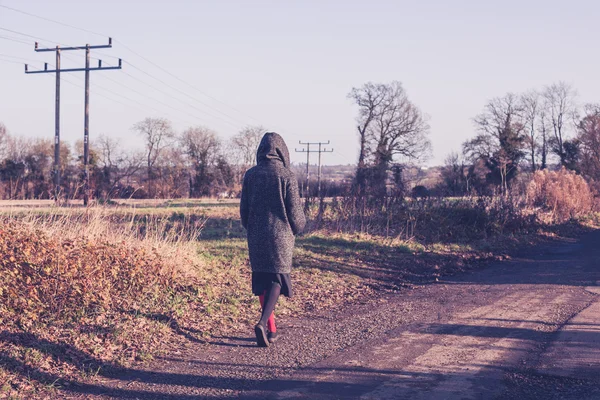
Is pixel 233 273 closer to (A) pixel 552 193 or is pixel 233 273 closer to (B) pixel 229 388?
(B) pixel 229 388

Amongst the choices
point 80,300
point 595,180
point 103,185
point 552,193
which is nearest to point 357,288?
point 80,300

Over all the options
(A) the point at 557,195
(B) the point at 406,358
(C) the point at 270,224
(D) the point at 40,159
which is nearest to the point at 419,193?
(A) the point at 557,195

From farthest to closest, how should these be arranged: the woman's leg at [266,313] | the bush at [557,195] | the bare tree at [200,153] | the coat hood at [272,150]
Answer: the bare tree at [200,153] → the bush at [557,195] → the coat hood at [272,150] → the woman's leg at [266,313]

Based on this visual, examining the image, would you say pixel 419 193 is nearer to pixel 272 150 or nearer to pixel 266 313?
pixel 272 150

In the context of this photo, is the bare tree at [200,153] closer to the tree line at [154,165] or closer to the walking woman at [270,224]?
the tree line at [154,165]

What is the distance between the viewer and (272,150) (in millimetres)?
6742

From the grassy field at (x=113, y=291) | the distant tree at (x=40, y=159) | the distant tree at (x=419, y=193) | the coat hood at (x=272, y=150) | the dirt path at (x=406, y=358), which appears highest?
the distant tree at (x=40, y=159)

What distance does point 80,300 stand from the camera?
7262mm

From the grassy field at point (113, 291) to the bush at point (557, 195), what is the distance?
1670cm

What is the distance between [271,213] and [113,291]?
257 cm

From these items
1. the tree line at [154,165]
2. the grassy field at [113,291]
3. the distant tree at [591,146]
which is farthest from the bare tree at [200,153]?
the grassy field at [113,291]

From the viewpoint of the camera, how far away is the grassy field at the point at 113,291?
5.96 meters

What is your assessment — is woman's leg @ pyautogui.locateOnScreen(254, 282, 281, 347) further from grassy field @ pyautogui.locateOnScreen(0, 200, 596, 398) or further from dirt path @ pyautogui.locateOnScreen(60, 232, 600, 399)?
grassy field @ pyautogui.locateOnScreen(0, 200, 596, 398)

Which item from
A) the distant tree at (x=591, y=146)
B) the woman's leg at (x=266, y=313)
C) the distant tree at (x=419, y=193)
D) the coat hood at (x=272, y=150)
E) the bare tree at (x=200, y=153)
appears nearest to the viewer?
the woman's leg at (x=266, y=313)
